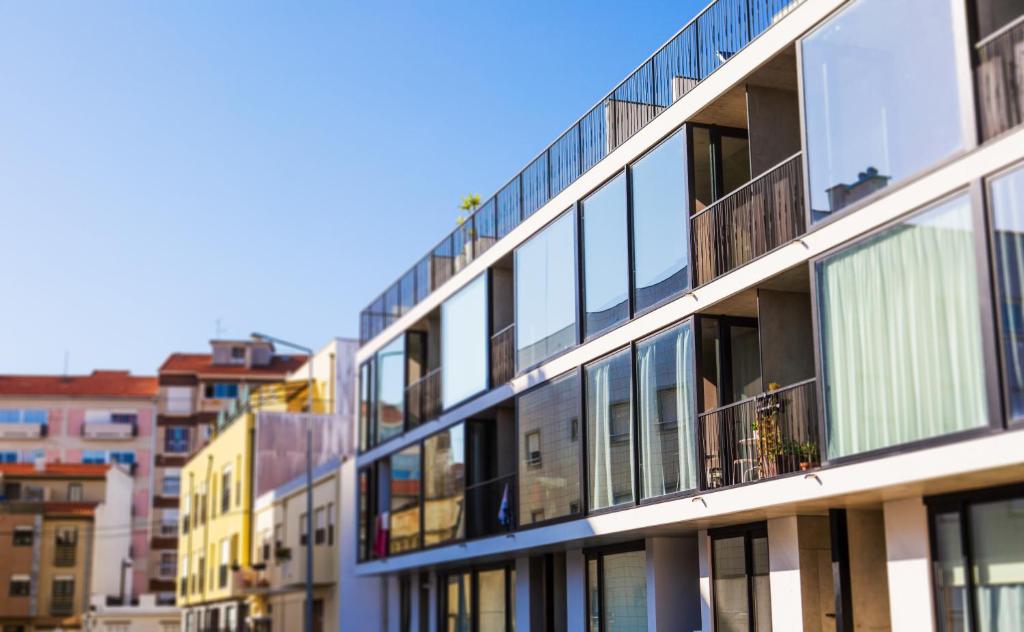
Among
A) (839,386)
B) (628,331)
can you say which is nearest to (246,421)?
(628,331)

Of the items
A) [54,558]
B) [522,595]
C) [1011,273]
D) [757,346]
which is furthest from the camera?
[54,558]

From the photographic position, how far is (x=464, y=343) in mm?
29625

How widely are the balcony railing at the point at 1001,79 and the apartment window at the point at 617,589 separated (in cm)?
1058

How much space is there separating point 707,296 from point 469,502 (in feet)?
35.2

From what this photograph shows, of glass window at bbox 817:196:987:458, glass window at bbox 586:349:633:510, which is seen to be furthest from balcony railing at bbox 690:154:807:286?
glass window at bbox 586:349:633:510

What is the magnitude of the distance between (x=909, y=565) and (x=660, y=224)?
7473 mm

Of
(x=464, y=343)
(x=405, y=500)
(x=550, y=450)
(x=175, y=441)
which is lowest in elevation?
(x=405, y=500)

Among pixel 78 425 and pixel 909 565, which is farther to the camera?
pixel 78 425

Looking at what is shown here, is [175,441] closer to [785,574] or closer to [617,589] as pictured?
[617,589]

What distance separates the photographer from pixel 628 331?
21625 millimetres

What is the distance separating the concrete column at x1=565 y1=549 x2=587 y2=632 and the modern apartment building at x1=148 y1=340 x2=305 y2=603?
66.8 metres

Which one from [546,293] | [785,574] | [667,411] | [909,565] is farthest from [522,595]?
[909,565]

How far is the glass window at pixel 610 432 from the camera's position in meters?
21.6

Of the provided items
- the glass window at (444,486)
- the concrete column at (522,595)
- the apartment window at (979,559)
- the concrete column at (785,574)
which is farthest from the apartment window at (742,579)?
the glass window at (444,486)
